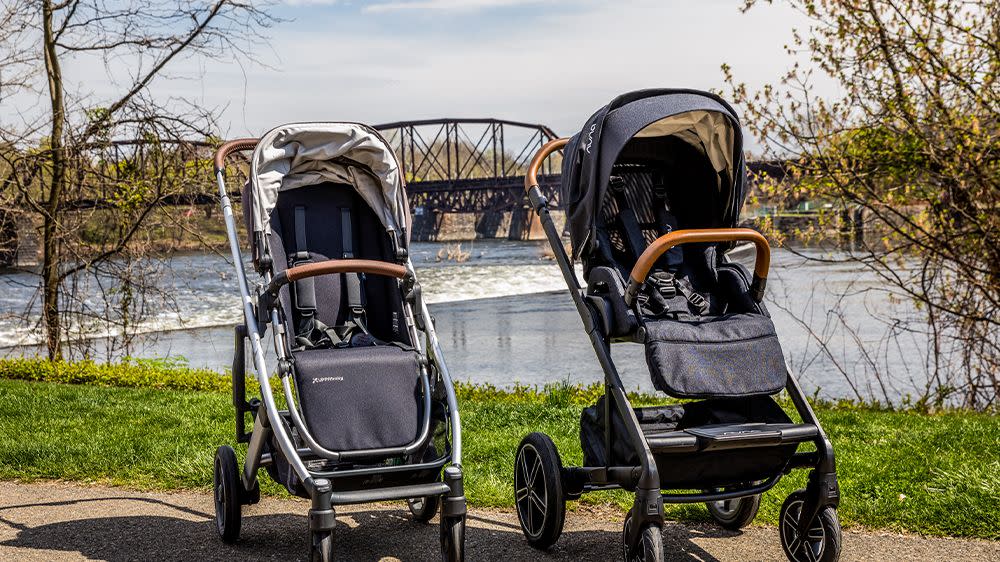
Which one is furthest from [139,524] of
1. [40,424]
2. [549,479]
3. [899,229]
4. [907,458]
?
[899,229]

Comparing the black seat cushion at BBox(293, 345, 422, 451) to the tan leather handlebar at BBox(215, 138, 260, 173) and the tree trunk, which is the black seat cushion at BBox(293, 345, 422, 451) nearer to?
the tan leather handlebar at BBox(215, 138, 260, 173)

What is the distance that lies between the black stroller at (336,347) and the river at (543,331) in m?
2.21

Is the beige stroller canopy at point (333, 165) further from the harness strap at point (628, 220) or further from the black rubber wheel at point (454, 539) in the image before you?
the black rubber wheel at point (454, 539)

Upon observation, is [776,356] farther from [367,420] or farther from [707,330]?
[367,420]

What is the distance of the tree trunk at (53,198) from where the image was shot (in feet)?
38.1

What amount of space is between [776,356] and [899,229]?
5759mm

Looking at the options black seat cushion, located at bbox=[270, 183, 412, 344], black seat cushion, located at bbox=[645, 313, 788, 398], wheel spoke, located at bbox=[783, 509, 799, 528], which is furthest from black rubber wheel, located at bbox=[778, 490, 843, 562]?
black seat cushion, located at bbox=[270, 183, 412, 344]

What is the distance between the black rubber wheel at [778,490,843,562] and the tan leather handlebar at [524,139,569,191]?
2.03 m

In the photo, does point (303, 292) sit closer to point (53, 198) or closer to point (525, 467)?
point (525, 467)

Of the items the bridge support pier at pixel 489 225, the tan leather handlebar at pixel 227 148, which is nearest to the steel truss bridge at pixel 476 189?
the bridge support pier at pixel 489 225

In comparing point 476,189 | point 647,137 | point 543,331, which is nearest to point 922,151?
point 647,137

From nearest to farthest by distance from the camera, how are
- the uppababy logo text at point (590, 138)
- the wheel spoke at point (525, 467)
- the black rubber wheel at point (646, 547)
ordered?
the black rubber wheel at point (646, 547) < the uppababy logo text at point (590, 138) < the wheel spoke at point (525, 467)

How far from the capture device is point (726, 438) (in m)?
4.15

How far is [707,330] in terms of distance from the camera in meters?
4.38
